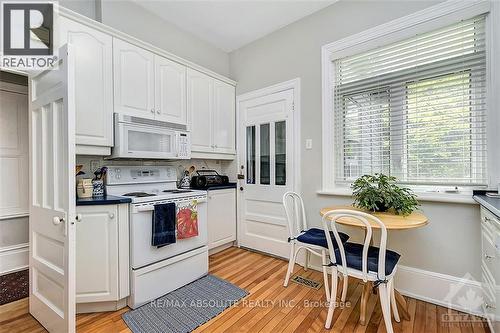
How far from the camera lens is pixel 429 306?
1.93 m

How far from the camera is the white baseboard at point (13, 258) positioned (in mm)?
2537

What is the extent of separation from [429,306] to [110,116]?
3.21 meters

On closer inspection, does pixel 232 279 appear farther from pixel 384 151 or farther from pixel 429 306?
pixel 384 151

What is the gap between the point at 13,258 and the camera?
2.60 meters

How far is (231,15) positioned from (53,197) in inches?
101

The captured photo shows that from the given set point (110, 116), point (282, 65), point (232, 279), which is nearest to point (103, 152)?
point (110, 116)

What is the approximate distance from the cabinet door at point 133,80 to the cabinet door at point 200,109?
→ 513 mm

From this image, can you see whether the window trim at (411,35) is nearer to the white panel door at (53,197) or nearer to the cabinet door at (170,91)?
the cabinet door at (170,91)

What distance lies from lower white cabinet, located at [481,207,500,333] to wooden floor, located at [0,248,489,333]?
297mm

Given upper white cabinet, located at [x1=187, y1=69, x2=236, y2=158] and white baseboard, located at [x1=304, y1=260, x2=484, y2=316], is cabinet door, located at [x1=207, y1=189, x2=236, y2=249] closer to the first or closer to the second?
upper white cabinet, located at [x1=187, y1=69, x2=236, y2=158]

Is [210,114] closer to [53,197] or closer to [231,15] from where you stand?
[231,15]

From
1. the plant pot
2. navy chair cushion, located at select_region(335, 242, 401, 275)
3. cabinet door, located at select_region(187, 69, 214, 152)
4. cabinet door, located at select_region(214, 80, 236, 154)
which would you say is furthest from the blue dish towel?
the plant pot

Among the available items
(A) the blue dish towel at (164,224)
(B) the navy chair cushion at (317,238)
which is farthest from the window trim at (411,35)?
(A) the blue dish towel at (164,224)

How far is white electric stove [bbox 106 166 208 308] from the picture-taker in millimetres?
1953
